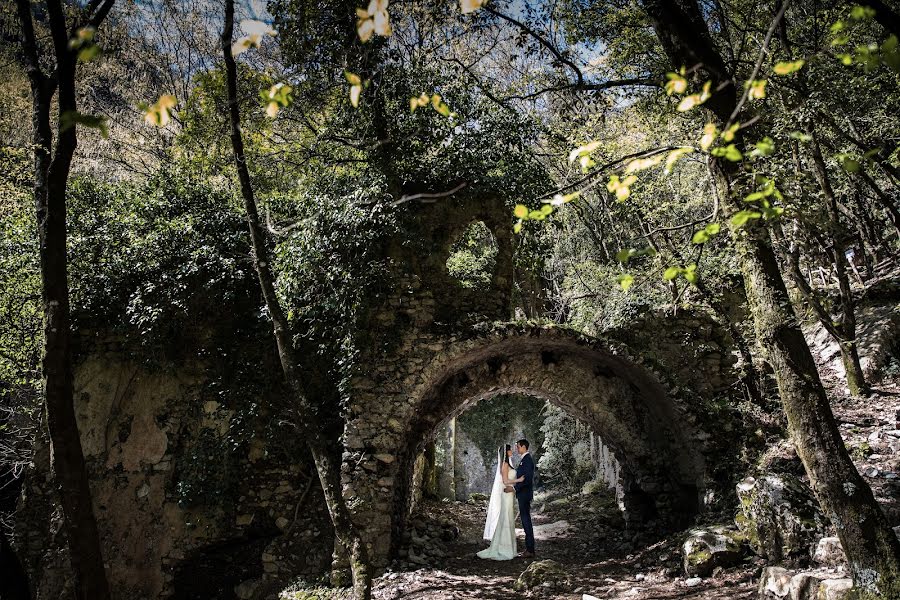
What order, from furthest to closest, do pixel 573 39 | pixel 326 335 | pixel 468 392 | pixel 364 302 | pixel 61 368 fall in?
pixel 468 392
pixel 326 335
pixel 364 302
pixel 573 39
pixel 61 368

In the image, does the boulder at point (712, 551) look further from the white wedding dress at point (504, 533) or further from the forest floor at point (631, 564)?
the white wedding dress at point (504, 533)

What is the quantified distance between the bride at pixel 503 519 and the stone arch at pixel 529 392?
132 centimetres

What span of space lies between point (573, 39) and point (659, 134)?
292cm

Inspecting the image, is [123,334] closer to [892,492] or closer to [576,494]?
[892,492]

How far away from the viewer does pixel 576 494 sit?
14047 mm

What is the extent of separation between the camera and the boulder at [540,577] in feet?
20.6

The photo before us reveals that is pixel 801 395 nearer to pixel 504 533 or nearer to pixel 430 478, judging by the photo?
pixel 504 533

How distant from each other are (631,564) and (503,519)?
→ 2028mm

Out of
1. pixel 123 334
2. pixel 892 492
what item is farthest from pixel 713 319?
pixel 123 334

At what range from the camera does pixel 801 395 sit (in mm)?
4020

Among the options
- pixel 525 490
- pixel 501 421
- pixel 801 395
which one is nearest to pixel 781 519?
pixel 801 395

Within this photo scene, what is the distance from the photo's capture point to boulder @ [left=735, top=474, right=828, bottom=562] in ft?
16.6

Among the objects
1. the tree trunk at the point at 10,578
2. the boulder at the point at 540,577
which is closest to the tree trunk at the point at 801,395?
the boulder at the point at 540,577

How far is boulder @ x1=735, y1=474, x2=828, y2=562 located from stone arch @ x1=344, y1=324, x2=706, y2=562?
71.5 inches
